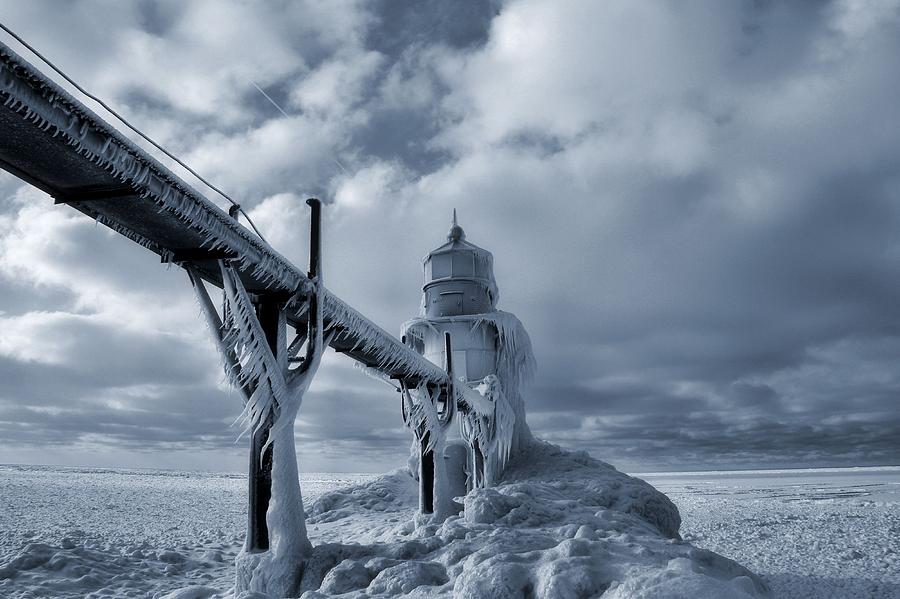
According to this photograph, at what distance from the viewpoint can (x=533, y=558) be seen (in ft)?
19.0

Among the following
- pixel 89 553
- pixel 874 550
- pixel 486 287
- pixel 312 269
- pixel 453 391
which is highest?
pixel 486 287

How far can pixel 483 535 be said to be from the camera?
23.5 feet

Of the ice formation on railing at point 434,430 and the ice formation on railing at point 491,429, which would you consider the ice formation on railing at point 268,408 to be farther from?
the ice formation on railing at point 491,429

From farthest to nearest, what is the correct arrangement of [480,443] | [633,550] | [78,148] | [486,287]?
[486,287] → [480,443] → [633,550] → [78,148]

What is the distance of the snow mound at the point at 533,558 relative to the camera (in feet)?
16.1

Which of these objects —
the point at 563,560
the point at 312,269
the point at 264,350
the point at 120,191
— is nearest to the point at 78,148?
the point at 120,191

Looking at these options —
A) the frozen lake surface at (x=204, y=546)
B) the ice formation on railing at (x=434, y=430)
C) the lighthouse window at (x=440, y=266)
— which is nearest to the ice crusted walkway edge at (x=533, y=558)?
the ice formation on railing at (x=434, y=430)

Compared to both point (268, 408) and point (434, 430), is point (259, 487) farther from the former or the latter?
point (434, 430)

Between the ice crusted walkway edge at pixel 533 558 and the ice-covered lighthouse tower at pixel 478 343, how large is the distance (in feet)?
18.1

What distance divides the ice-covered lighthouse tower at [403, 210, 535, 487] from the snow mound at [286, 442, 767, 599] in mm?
5532

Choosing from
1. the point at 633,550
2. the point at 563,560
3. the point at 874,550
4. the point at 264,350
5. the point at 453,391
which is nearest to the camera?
the point at 563,560

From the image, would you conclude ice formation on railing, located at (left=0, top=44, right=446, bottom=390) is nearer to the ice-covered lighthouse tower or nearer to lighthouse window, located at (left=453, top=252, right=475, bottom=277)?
the ice-covered lighthouse tower

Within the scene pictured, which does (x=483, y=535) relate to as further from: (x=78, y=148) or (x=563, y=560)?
(x=78, y=148)

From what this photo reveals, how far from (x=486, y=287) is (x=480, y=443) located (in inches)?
227
